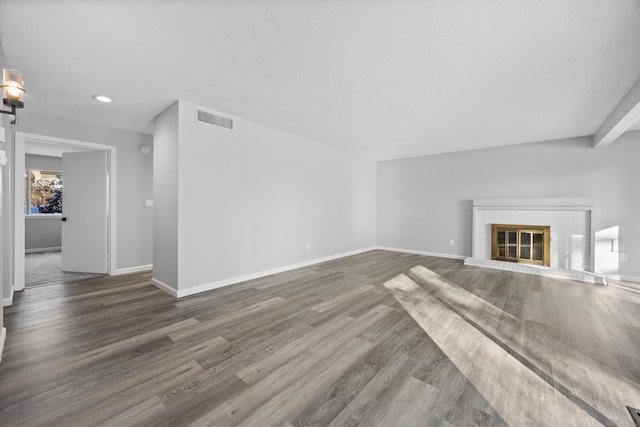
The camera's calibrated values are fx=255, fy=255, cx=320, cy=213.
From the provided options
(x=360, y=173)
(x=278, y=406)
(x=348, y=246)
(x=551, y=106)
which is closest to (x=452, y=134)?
(x=551, y=106)

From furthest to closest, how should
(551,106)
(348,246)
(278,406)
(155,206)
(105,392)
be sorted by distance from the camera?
(348,246)
(155,206)
(551,106)
(105,392)
(278,406)

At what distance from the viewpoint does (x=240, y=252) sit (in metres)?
3.85

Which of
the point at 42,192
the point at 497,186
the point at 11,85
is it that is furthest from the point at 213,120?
the point at 42,192

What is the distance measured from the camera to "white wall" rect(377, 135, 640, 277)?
419cm

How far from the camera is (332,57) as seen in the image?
2.24 m

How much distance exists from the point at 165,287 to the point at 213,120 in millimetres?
2351

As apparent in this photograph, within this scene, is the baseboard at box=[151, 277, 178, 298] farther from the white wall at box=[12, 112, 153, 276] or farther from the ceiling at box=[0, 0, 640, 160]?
the ceiling at box=[0, 0, 640, 160]

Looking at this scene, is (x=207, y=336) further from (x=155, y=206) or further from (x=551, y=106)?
(x=551, y=106)

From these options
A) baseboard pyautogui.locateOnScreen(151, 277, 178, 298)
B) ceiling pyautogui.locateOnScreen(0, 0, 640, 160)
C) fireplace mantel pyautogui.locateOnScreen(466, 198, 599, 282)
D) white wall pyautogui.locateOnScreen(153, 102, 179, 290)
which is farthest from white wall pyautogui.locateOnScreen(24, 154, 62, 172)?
fireplace mantel pyautogui.locateOnScreen(466, 198, 599, 282)

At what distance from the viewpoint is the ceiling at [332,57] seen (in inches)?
68.1

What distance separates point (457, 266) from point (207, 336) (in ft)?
15.1

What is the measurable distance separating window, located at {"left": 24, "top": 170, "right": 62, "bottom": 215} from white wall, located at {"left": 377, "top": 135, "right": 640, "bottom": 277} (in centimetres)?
880

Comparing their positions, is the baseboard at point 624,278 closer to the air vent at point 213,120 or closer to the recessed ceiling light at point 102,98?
the air vent at point 213,120

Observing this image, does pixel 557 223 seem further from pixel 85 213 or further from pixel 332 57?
pixel 85 213
